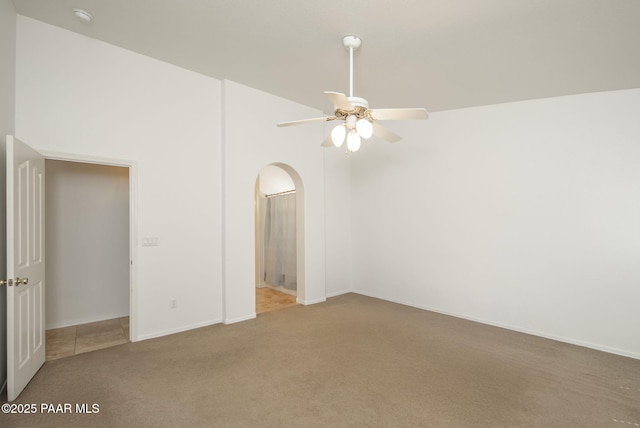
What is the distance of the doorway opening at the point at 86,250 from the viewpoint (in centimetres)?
407

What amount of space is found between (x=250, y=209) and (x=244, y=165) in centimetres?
60

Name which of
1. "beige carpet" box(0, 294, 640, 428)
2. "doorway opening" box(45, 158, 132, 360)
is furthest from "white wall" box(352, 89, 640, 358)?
"doorway opening" box(45, 158, 132, 360)

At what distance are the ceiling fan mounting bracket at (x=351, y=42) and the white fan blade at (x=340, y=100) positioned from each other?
86cm

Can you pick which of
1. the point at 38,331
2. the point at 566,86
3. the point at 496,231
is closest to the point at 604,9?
the point at 566,86

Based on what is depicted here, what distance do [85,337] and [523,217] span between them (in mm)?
5438

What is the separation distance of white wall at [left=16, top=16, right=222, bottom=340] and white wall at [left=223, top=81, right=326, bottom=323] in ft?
0.52

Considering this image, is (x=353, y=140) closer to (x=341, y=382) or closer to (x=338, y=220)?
(x=341, y=382)

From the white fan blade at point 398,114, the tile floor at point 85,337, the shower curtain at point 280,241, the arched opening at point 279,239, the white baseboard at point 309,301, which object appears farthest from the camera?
the shower curtain at point 280,241

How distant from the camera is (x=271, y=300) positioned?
538 cm

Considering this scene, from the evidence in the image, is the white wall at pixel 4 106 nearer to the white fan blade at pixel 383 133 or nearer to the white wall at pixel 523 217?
the white fan blade at pixel 383 133

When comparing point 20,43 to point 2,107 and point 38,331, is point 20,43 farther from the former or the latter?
point 38,331

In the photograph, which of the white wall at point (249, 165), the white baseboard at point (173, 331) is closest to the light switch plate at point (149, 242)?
the white wall at point (249, 165)

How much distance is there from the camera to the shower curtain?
579cm

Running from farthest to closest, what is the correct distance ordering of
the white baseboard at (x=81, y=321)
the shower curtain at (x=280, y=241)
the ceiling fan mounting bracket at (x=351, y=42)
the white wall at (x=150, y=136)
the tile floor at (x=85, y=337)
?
the shower curtain at (x=280, y=241), the white baseboard at (x=81, y=321), the tile floor at (x=85, y=337), the white wall at (x=150, y=136), the ceiling fan mounting bracket at (x=351, y=42)
